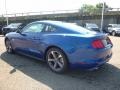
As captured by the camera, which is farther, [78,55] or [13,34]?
[13,34]

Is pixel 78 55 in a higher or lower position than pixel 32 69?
higher

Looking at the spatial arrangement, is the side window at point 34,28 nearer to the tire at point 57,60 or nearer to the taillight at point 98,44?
the tire at point 57,60

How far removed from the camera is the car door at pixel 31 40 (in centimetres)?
640

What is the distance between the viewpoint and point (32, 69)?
6262mm

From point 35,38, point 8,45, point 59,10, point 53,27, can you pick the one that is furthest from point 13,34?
point 59,10

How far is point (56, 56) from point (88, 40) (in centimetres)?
107

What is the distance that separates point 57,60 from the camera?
593 cm

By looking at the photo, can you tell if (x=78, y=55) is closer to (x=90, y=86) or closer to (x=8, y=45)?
(x=90, y=86)

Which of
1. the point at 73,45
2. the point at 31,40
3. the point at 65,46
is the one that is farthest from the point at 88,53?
the point at 31,40

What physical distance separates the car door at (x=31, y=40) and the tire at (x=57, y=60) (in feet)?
1.22

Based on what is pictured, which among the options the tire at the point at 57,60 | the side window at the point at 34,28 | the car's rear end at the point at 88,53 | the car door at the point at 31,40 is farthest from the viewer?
the side window at the point at 34,28

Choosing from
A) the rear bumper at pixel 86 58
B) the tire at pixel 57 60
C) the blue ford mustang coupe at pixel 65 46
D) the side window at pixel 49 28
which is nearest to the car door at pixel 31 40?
the blue ford mustang coupe at pixel 65 46

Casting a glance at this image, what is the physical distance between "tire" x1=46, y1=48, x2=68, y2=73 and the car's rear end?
226mm

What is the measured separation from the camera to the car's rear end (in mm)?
5355
